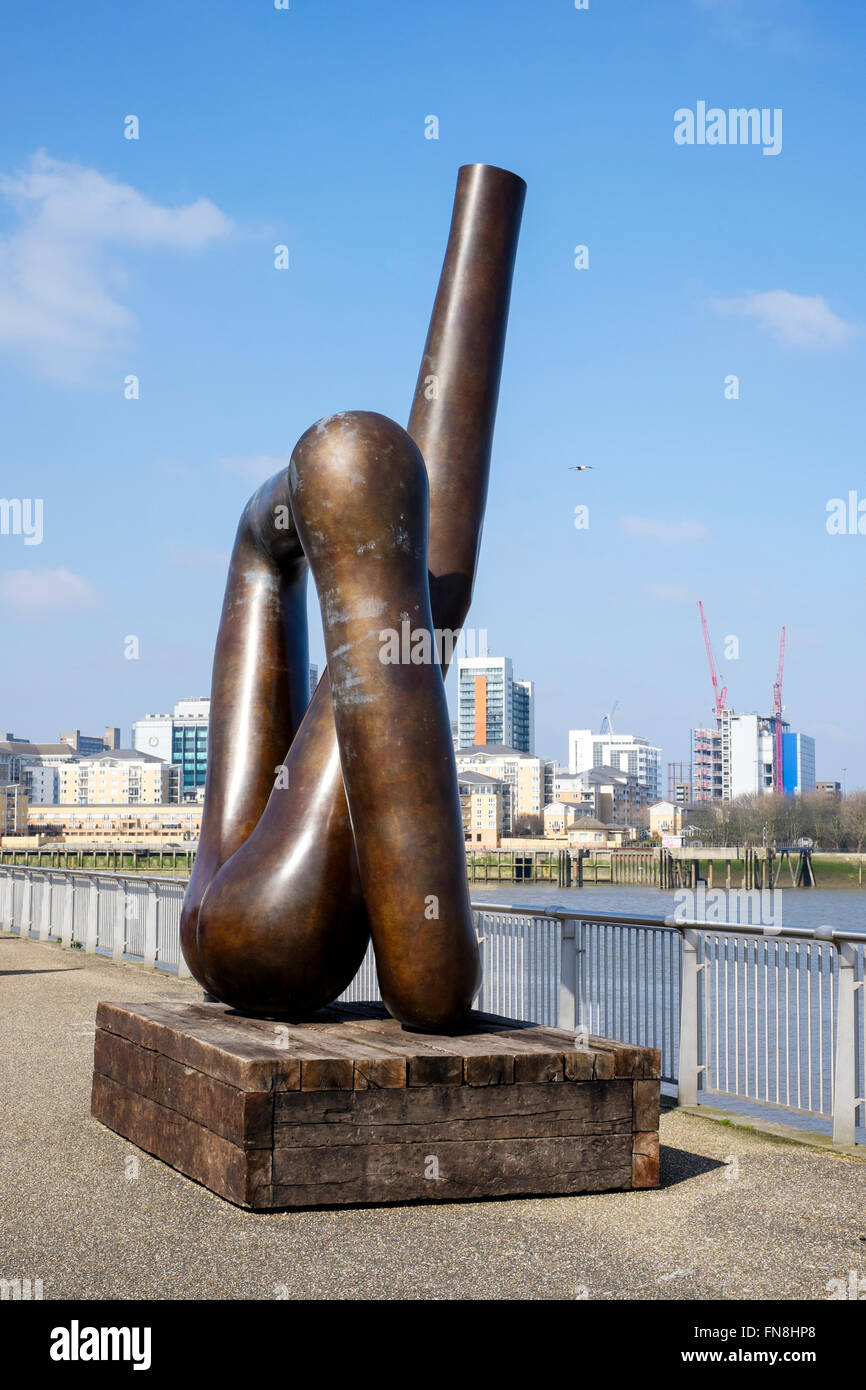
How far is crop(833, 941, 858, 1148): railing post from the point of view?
7539 millimetres

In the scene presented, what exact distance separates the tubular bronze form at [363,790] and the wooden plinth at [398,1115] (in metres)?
0.41

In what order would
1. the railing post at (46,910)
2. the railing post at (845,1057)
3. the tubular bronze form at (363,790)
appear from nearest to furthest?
the tubular bronze form at (363,790) < the railing post at (845,1057) < the railing post at (46,910)

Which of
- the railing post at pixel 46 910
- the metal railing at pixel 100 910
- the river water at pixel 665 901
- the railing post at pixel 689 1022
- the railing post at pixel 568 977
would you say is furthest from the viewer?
the river water at pixel 665 901

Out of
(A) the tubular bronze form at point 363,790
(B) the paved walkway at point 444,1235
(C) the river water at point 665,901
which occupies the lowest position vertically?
(C) the river water at point 665,901

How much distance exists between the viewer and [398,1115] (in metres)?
5.95

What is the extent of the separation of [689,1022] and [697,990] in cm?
21

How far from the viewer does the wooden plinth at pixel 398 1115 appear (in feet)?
19.0

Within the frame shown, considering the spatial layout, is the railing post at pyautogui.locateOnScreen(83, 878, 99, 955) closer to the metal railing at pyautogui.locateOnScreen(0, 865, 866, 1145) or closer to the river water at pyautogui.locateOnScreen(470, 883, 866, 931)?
the metal railing at pyautogui.locateOnScreen(0, 865, 866, 1145)

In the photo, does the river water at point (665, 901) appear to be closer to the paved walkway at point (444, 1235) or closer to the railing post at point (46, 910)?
the railing post at point (46, 910)

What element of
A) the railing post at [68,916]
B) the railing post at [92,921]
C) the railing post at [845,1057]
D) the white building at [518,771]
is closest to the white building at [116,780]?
the white building at [518,771]

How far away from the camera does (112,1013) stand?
24.6 feet
